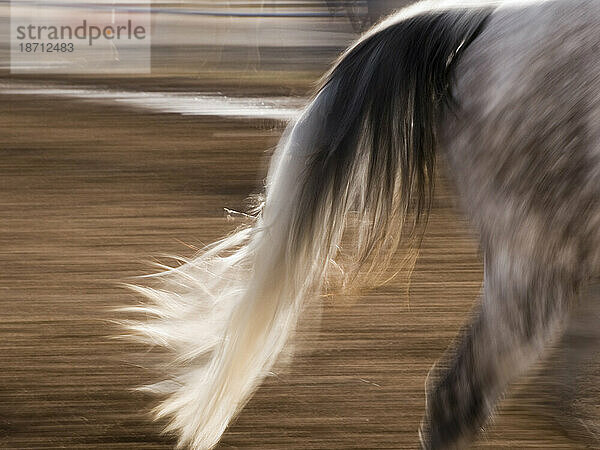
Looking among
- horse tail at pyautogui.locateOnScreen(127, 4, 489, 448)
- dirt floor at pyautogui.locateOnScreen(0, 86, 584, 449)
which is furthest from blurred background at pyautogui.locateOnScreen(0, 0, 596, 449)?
horse tail at pyautogui.locateOnScreen(127, 4, 489, 448)

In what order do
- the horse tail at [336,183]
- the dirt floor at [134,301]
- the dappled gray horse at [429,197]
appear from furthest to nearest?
the dirt floor at [134,301], the horse tail at [336,183], the dappled gray horse at [429,197]

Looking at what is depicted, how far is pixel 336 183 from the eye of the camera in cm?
186

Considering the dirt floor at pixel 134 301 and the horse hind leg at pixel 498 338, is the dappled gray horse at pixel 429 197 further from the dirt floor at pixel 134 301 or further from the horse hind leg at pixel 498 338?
the dirt floor at pixel 134 301

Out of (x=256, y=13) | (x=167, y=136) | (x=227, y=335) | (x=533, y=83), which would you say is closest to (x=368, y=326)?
(x=227, y=335)

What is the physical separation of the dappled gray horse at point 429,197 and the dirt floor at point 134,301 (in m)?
0.20

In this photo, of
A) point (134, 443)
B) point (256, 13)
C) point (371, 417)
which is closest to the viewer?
point (134, 443)

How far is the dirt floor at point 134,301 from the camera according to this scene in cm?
266

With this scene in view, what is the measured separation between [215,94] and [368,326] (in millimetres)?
4695

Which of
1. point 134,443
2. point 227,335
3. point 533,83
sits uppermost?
point 533,83

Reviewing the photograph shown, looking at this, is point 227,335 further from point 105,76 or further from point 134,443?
point 105,76

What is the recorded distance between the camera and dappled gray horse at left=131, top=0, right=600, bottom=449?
1647 millimetres

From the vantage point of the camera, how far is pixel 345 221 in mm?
1883

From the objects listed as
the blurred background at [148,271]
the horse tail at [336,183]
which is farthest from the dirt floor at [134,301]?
the horse tail at [336,183]

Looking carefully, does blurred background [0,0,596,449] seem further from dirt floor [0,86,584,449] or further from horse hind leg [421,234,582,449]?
horse hind leg [421,234,582,449]
